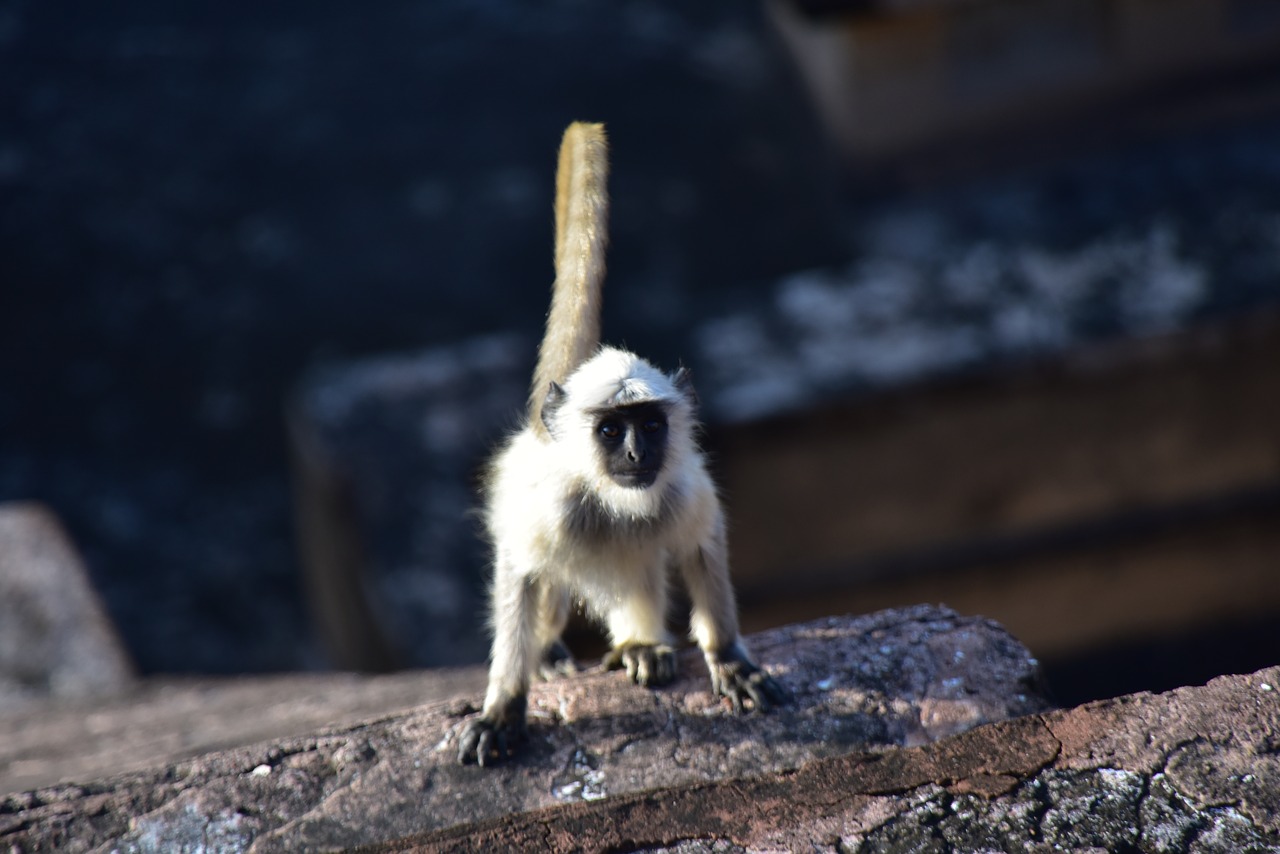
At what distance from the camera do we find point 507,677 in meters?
3.10

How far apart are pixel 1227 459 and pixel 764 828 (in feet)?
15.3

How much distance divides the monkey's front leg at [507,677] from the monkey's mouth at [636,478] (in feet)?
1.14

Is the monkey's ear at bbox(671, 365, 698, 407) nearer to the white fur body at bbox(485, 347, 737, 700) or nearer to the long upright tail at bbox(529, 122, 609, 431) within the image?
the white fur body at bbox(485, 347, 737, 700)

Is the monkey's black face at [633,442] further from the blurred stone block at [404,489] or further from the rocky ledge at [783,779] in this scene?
the blurred stone block at [404,489]

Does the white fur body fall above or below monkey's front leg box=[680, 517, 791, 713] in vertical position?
above

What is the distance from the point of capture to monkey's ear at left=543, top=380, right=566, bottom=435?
3.11 m

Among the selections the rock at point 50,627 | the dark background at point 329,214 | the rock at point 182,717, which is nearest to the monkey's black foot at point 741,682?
the rock at point 182,717

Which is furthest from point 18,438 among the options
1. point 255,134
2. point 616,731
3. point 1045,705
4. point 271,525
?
point 1045,705

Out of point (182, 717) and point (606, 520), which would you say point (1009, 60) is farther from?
point (182, 717)

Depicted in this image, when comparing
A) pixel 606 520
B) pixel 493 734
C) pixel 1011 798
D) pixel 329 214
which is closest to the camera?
pixel 1011 798

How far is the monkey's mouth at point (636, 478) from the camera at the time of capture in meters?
3.12

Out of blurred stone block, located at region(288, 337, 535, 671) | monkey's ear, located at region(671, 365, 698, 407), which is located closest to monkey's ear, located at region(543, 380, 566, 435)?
monkey's ear, located at region(671, 365, 698, 407)

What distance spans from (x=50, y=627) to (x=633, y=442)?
11.1ft

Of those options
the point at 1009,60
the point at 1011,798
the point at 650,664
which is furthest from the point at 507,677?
the point at 1009,60
